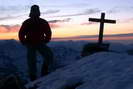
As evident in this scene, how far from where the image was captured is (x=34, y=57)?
1585 cm

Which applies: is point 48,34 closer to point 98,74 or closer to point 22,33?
point 22,33

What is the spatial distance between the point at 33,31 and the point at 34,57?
911 mm

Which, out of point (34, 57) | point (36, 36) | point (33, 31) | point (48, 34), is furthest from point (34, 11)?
point (34, 57)

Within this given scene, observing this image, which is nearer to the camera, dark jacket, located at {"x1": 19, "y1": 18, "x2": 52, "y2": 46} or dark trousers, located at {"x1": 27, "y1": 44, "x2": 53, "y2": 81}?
dark jacket, located at {"x1": 19, "y1": 18, "x2": 52, "y2": 46}

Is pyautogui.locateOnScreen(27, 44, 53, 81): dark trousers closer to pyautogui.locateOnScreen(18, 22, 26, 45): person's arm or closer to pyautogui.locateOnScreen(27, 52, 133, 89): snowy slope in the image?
pyautogui.locateOnScreen(18, 22, 26, 45): person's arm

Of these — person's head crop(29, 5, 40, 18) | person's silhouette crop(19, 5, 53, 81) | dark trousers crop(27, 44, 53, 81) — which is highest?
person's head crop(29, 5, 40, 18)

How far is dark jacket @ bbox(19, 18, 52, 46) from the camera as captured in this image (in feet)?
50.9

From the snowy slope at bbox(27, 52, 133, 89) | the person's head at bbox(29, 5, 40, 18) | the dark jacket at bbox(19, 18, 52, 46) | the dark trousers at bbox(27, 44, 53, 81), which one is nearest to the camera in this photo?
the snowy slope at bbox(27, 52, 133, 89)

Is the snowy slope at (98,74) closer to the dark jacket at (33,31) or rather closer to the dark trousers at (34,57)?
the dark trousers at (34,57)

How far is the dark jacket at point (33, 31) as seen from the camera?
15523 millimetres

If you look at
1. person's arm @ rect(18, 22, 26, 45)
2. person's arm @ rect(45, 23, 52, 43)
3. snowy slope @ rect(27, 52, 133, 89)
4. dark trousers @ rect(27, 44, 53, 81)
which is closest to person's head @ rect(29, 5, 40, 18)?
person's arm @ rect(18, 22, 26, 45)

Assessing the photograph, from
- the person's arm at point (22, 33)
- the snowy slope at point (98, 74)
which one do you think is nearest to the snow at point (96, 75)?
the snowy slope at point (98, 74)

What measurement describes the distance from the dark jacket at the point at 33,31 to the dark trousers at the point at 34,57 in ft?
0.65

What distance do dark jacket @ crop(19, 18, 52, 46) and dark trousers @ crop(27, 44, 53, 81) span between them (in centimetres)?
20
